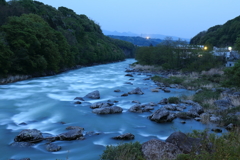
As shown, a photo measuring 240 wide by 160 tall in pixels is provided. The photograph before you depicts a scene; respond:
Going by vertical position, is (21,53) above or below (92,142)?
above

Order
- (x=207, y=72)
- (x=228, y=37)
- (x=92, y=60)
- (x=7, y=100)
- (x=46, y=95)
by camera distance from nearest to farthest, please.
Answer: (x=7, y=100), (x=46, y=95), (x=207, y=72), (x=92, y=60), (x=228, y=37)

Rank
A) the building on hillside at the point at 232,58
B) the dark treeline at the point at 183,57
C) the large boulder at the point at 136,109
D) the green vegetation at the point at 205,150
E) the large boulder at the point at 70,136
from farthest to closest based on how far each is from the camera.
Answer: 1. the building on hillside at the point at 232,58
2. the dark treeline at the point at 183,57
3. the large boulder at the point at 136,109
4. the large boulder at the point at 70,136
5. the green vegetation at the point at 205,150

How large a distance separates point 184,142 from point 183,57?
152 feet

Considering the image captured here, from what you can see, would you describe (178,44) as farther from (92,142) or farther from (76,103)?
(92,142)

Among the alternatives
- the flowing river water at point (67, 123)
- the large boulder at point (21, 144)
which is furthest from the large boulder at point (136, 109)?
the large boulder at point (21, 144)

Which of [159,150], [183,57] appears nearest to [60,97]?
[159,150]

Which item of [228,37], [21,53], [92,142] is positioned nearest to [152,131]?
[92,142]

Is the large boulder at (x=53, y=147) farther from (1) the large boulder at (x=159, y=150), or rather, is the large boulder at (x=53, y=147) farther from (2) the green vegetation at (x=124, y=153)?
(1) the large boulder at (x=159, y=150)

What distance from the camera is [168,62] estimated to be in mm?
57062

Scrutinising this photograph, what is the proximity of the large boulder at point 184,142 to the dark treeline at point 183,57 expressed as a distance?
3817 centimetres

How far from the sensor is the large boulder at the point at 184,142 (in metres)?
8.78

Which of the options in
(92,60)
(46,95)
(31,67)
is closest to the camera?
(46,95)

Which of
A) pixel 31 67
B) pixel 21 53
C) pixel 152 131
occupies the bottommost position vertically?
pixel 152 131

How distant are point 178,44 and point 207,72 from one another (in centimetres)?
1541
